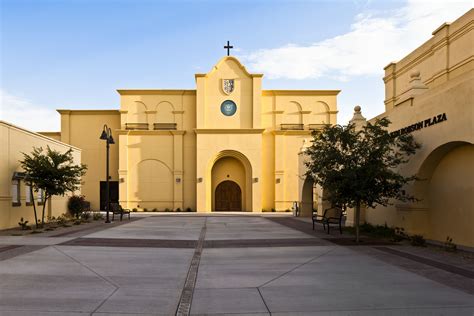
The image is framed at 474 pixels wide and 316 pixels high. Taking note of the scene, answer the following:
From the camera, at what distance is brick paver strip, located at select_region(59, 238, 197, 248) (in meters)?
13.3

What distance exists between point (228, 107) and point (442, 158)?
81.3ft

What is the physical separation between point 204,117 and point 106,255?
26250mm

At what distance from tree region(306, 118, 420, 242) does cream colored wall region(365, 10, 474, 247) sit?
0.49m

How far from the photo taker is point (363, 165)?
46.2 ft

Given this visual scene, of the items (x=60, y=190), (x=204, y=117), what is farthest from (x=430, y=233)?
(x=204, y=117)

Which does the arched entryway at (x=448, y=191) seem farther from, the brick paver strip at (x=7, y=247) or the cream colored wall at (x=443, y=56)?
the brick paver strip at (x=7, y=247)

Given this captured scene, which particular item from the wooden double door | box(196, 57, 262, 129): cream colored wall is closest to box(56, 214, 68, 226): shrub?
box(196, 57, 262, 129): cream colored wall

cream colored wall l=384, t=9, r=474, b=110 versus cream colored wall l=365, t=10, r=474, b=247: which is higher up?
cream colored wall l=384, t=9, r=474, b=110

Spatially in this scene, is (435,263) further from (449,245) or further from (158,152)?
(158,152)

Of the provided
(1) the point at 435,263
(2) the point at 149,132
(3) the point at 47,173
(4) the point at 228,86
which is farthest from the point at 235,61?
(1) the point at 435,263

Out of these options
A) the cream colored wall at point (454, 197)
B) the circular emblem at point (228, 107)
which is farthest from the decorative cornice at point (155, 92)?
the cream colored wall at point (454, 197)

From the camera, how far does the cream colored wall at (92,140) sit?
1510 inches

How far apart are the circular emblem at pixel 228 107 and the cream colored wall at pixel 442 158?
21290mm

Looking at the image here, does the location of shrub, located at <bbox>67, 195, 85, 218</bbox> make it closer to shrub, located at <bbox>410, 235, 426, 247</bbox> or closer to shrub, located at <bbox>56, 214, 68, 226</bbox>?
shrub, located at <bbox>56, 214, 68, 226</bbox>
